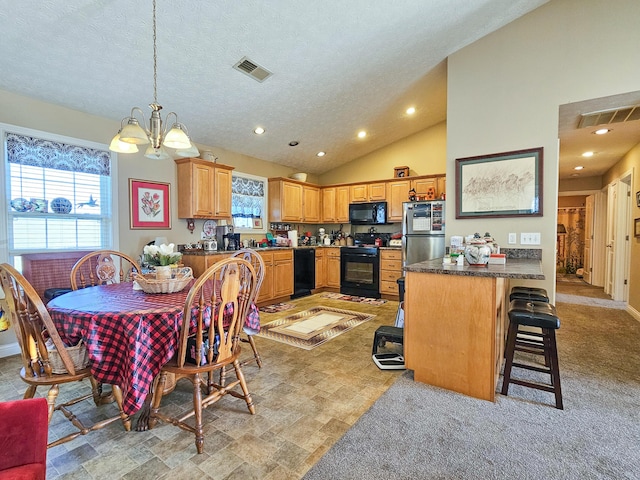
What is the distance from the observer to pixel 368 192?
600 centimetres

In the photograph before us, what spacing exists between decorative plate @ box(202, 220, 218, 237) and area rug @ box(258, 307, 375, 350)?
69.5 inches

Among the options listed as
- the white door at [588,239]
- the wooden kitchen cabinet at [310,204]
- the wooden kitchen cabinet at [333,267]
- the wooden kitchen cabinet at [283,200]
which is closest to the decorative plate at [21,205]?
the wooden kitchen cabinet at [283,200]

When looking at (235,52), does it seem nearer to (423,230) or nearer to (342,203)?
(423,230)

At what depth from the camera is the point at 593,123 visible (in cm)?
343

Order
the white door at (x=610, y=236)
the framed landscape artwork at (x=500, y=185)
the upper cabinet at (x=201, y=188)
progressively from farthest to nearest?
the white door at (x=610, y=236)
the upper cabinet at (x=201, y=188)
the framed landscape artwork at (x=500, y=185)

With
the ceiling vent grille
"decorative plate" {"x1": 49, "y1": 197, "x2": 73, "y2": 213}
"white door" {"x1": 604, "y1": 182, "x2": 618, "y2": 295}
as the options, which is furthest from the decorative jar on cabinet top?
"white door" {"x1": 604, "y1": 182, "x2": 618, "y2": 295}

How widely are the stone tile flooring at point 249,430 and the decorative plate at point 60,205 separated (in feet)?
4.97

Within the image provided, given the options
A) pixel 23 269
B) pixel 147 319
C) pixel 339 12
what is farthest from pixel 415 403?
pixel 23 269

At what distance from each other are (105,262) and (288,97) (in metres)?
2.72

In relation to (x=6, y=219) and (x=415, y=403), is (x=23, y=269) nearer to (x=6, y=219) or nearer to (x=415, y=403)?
(x=6, y=219)

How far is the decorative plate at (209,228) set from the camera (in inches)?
189

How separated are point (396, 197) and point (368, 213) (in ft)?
1.93

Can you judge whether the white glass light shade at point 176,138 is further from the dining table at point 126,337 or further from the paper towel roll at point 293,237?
the paper towel roll at point 293,237

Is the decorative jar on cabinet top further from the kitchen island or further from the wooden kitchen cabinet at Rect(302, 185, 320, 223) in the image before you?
the wooden kitchen cabinet at Rect(302, 185, 320, 223)
